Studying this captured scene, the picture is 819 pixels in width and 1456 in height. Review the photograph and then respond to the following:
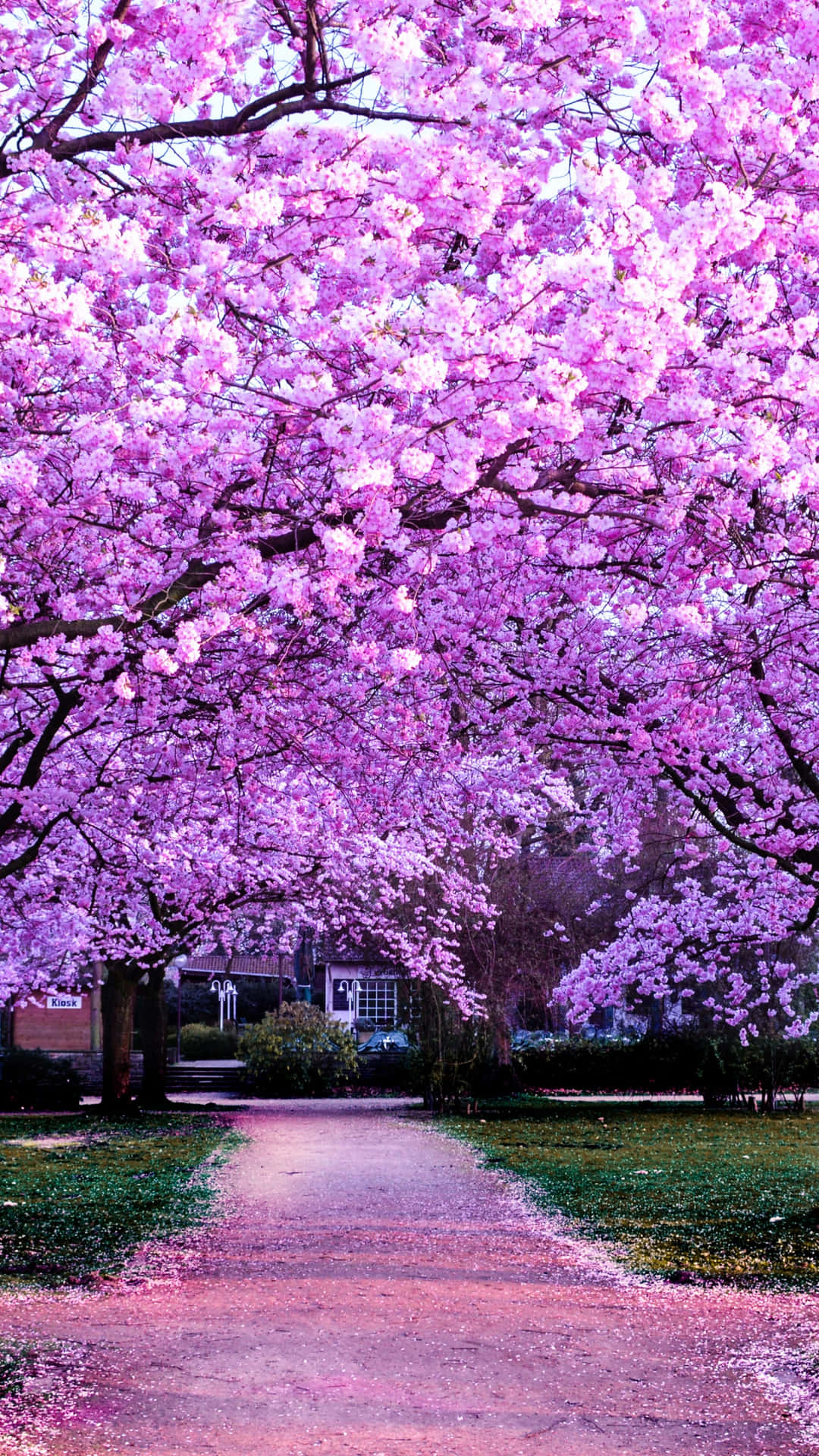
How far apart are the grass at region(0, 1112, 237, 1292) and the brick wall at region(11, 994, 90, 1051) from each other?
46.6ft

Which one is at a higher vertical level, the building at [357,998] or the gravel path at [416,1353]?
the building at [357,998]

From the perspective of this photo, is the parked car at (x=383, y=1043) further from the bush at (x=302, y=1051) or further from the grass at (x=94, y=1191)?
the grass at (x=94, y=1191)

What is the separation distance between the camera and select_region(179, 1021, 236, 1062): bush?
42062 millimetres

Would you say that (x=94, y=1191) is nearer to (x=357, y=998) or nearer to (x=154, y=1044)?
(x=154, y=1044)

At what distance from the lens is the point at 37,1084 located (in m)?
27.5

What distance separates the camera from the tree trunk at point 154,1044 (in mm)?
25281

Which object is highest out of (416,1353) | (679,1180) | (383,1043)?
(416,1353)

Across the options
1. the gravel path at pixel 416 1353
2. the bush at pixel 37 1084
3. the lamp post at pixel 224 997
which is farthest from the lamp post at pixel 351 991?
the gravel path at pixel 416 1353

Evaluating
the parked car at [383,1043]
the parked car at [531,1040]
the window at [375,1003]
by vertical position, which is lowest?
the parked car at [383,1043]

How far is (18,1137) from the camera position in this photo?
2023 centimetres

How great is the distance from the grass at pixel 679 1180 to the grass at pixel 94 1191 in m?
3.62

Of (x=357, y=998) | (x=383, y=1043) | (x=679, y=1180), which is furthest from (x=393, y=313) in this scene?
(x=357, y=998)

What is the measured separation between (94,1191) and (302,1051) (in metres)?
14.9

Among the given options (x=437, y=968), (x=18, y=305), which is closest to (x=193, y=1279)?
(x=18, y=305)
